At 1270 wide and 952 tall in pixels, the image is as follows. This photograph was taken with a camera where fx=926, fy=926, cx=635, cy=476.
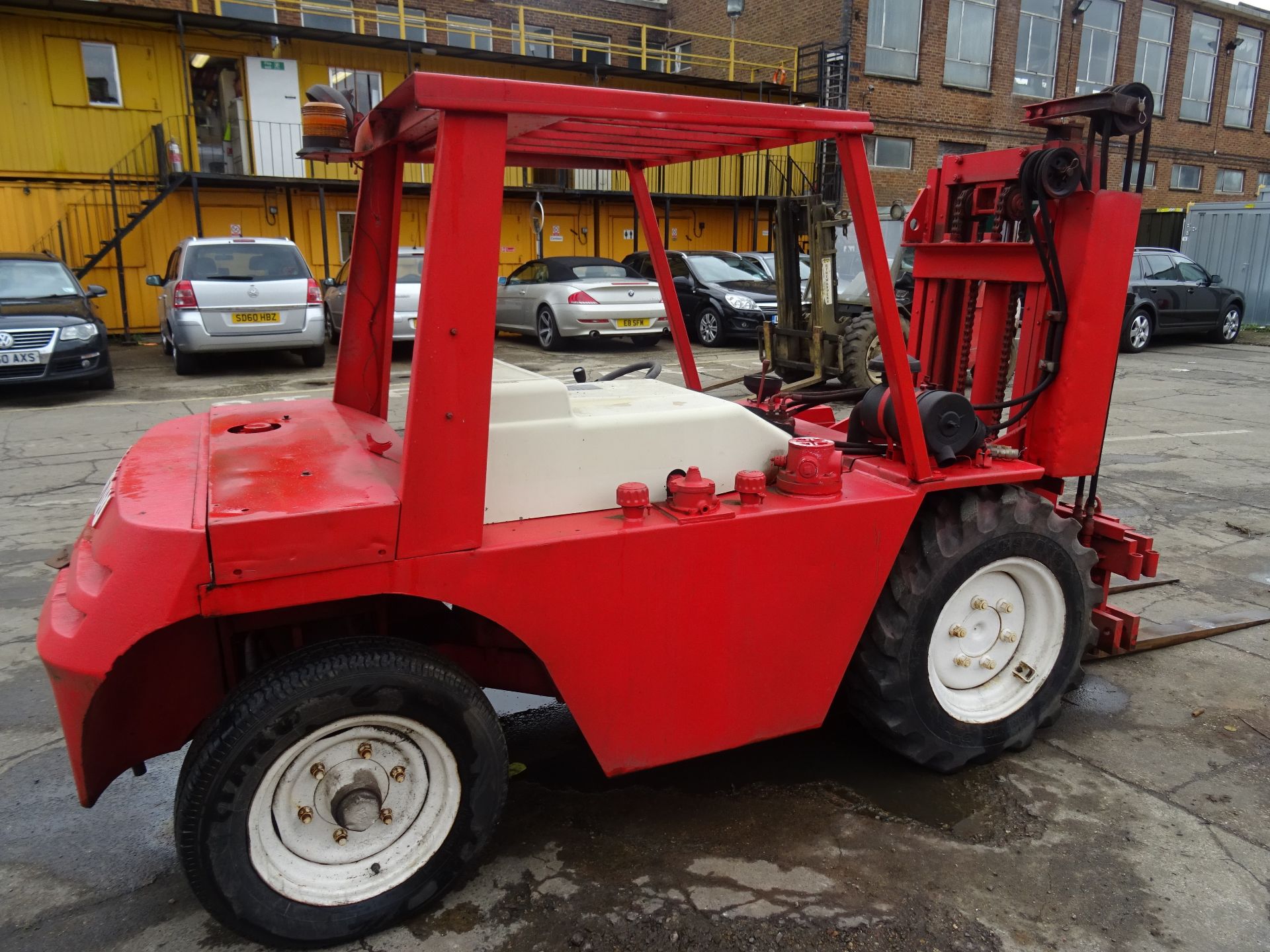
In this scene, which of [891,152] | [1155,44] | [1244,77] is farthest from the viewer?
[1244,77]

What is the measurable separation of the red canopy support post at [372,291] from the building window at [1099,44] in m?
30.1

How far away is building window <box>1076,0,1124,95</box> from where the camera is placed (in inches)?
1090

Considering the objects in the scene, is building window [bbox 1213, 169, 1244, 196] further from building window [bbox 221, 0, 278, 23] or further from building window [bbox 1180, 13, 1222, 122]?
building window [bbox 221, 0, 278, 23]

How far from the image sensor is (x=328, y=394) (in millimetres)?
10773

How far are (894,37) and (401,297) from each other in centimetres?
2100

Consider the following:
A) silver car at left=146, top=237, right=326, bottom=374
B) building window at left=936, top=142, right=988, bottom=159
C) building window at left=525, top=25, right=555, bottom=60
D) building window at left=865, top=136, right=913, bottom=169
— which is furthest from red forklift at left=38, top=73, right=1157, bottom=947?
building window at left=525, top=25, right=555, bottom=60

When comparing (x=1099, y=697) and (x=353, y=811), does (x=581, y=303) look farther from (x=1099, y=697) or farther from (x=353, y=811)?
(x=353, y=811)

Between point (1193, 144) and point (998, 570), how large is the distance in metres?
34.3

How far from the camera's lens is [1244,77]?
31.5 meters

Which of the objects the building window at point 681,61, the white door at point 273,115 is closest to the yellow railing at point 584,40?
the building window at point 681,61

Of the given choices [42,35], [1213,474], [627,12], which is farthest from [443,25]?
[1213,474]

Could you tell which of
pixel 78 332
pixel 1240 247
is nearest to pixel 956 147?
pixel 1240 247

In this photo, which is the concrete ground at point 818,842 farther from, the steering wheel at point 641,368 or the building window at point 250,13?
the building window at point 250,13

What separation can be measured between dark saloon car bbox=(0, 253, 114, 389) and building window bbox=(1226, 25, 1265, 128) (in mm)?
34855
